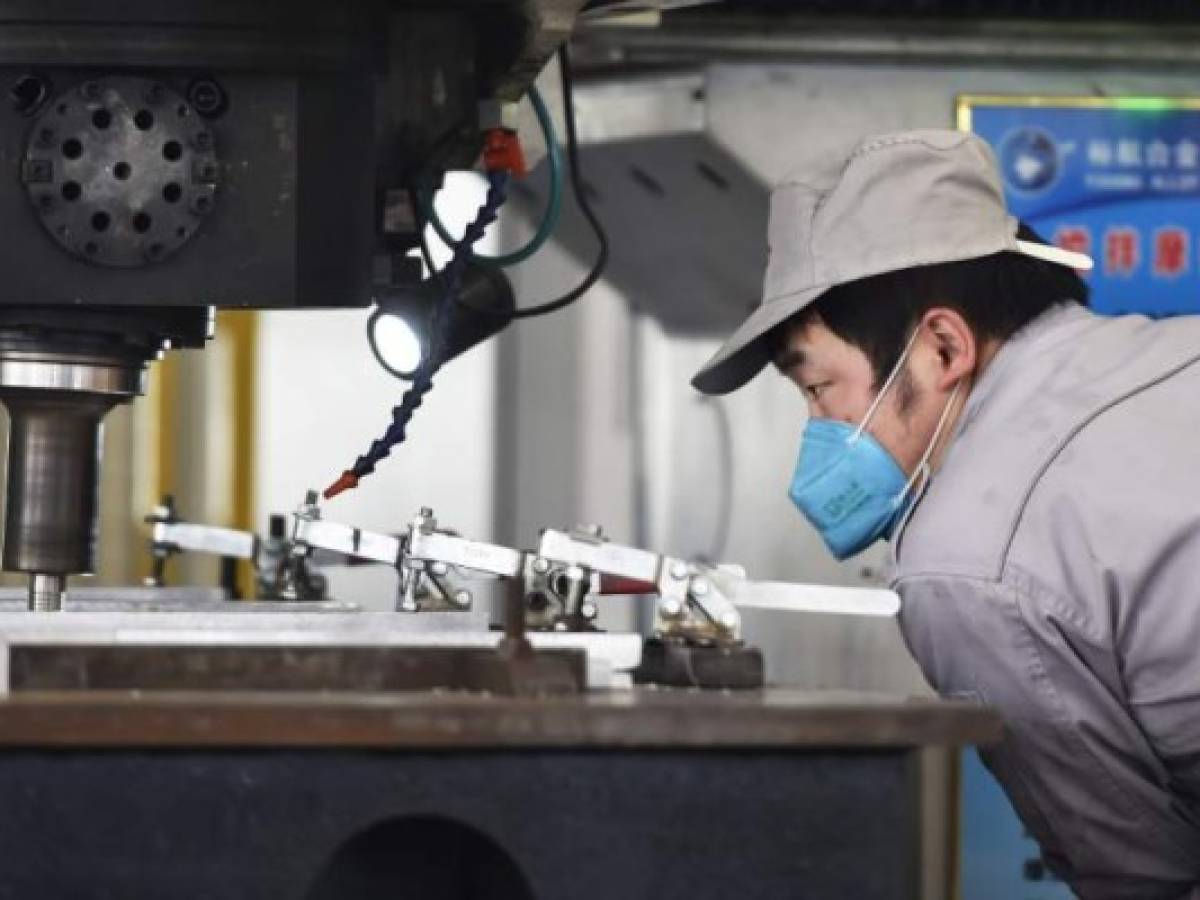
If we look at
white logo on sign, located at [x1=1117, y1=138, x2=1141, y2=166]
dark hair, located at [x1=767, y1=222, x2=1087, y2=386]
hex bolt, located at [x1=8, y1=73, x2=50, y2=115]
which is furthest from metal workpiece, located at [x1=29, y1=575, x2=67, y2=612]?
white logo on sign, located at [x1=1117, y1=138, x2=1141, y2=166]

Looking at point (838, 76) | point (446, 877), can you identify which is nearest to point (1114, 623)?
point (446, 877)

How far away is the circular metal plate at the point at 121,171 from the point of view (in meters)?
1.85

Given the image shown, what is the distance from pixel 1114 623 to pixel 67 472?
0.84 meters

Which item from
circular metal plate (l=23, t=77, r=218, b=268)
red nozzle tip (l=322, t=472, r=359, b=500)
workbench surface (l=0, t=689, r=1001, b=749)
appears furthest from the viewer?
red nozzle tip (l=322, t=472, r=359, b=500)

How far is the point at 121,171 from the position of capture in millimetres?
1850

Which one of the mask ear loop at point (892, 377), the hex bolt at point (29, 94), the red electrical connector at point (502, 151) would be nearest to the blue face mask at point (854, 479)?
the mask ear loop at point (892, 377)

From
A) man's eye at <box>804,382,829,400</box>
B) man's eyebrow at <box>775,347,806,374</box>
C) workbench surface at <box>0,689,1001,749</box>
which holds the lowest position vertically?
workbench surface at <box>0,689,1001,749</box>

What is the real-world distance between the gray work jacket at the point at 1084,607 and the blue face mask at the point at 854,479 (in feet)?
0.56

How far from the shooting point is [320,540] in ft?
7.73

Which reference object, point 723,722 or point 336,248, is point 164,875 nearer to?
point 723,722

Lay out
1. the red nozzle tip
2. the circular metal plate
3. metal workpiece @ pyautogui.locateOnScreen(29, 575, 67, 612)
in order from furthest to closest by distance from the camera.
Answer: the red nozzle tip < metal workpiece @ pyautogui.locateOnScreen(29, 575, 67, 612) < the circular metal plate

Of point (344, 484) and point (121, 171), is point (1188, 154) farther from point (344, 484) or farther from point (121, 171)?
point (121, 171)

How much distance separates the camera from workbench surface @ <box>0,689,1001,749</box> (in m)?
1.31

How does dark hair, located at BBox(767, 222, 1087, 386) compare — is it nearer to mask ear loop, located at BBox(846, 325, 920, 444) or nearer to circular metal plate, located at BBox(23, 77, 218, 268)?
mask ear loop, located at BBox(846, 325, 920, 444)
